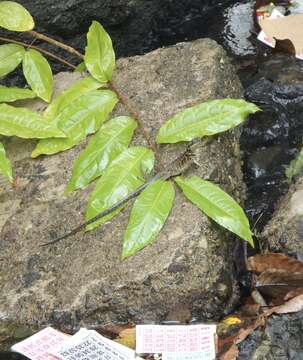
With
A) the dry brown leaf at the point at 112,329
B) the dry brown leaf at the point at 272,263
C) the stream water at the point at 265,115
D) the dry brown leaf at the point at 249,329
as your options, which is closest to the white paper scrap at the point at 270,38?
the stream water at the point at 265,115

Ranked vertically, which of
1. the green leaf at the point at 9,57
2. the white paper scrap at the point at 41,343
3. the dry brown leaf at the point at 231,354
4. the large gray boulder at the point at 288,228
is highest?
the green leaf at the point at 9,57

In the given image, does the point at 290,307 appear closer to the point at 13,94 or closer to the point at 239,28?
the point at 13,94

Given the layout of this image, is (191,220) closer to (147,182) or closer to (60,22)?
(147,182)

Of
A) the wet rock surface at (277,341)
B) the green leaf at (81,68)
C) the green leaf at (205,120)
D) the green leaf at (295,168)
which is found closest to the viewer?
the wet rock surface at (277,341)

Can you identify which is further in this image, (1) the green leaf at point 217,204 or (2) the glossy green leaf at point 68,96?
(2) the glossy green leaf at point 68,96

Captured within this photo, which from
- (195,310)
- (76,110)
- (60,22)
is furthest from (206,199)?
(60,22)

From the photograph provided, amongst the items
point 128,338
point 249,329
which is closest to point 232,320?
point 249,329

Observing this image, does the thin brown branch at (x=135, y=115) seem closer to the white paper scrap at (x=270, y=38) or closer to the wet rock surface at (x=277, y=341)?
the wet rock surface at (x=277, y=341)
